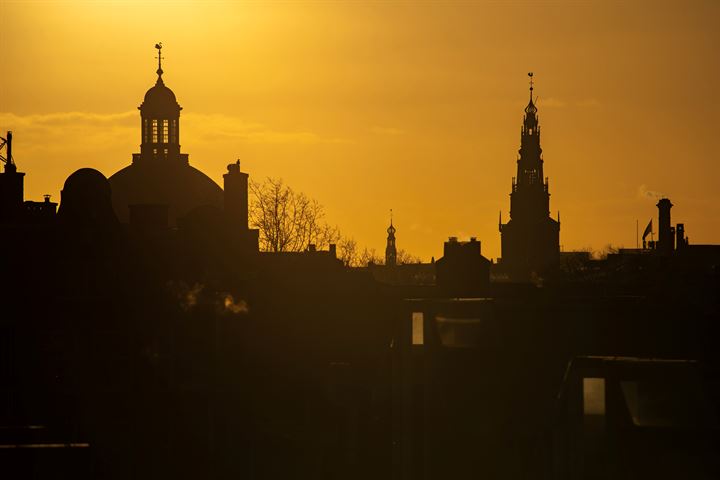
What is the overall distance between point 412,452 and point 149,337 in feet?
63.6

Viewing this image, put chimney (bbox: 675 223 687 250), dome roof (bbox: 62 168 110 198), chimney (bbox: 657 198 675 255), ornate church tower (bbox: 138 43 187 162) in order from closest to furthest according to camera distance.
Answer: dome roof (bbox: 62 168 110 198)
ornate church tower (bbox: 138 43 187 162)
chimney (bbox: 657 198 675 255)
chimney (bbox: 675 223 687 250)

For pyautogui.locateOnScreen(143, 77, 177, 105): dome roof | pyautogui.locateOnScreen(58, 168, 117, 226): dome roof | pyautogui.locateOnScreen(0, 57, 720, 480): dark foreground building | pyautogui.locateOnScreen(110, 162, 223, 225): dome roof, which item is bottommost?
pyautogui.locateOnScreen(0, 57, 720, 480): dark foreground building

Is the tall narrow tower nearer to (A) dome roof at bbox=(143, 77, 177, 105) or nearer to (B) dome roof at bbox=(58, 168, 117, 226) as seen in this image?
(A) dome roof at bbox=(143, 77, 177, 105)

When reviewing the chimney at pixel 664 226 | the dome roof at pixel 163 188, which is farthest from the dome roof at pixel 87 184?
the chimney at pixel 664 226

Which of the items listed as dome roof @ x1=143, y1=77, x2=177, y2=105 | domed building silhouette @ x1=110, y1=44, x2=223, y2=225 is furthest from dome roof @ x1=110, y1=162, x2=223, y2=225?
dome roof @ x1=143, y1=77, x2=177, y2=105

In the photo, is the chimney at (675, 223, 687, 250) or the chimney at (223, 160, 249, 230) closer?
the chimney at (223, 160, 249, 230)

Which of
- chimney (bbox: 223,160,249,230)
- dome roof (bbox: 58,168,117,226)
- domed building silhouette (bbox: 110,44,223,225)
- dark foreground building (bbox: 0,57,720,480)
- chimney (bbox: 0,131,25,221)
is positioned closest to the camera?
dark foreground building (bbox: 0,57,720,480)

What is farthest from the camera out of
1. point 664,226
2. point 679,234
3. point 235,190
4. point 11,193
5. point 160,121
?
point 679,234

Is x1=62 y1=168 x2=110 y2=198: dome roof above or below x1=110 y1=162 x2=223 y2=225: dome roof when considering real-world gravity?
below

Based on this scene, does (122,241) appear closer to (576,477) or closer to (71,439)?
(71,439)

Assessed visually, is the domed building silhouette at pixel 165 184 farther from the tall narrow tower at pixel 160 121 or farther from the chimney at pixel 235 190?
the chimney at pixel 235 190

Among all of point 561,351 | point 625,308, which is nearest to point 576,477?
point 561,351

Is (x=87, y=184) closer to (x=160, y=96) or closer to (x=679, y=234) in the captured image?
(x=160, y=96)

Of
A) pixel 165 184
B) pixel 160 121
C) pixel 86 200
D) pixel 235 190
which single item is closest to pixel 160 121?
pixel 160 121
